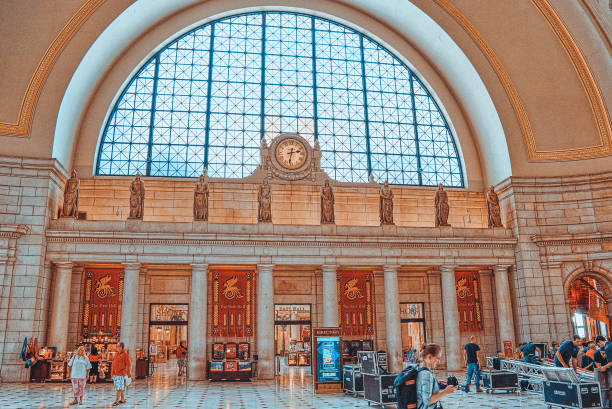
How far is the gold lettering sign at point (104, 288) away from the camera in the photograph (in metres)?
20.3

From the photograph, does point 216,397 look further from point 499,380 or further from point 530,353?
point 530,353

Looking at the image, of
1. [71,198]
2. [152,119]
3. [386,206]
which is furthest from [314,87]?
[71,198]

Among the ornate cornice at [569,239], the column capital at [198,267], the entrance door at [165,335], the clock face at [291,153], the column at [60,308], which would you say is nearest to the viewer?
the column at [60,308]

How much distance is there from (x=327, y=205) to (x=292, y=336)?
8743mm

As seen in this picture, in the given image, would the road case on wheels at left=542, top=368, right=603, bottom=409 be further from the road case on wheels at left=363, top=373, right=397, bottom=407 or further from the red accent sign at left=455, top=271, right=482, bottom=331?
the red accent sign at left=455, top=271, right=482, bottom=331

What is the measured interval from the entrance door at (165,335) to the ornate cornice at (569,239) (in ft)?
50.5

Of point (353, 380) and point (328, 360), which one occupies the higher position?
point (328, 360)

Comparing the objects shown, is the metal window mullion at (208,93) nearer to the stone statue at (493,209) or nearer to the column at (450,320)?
the column at (450,320)

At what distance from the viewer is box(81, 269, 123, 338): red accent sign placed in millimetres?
19984

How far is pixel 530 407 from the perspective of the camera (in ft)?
37.9

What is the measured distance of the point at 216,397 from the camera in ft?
44.7

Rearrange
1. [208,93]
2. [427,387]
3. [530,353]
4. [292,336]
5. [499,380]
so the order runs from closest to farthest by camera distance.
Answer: [427,387] → [499,380] → [530,353] → [208,93] → [292,336]

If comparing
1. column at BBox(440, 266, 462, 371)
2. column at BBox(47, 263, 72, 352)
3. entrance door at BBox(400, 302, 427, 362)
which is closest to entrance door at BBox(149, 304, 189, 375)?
column at BBox(47, 263, 72, 352)

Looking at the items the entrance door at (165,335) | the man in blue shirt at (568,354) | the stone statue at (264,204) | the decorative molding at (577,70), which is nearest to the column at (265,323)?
the stone statue at (264,204)
